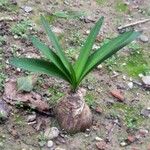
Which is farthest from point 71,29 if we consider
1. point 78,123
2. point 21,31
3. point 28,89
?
point 78,123

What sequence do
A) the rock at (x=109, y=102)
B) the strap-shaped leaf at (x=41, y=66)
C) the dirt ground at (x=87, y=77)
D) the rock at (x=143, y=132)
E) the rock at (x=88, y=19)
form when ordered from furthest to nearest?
the rock at (x=88, y=19)
the rock at (x=109, y=102)
the rock at (x=143, y=132)
the dirt ground at (x=87, y=77)
the strap-shaped leaf at (x=41, y=66)

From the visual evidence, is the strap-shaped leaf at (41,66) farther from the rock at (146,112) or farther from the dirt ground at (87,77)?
the rock at (146,112)

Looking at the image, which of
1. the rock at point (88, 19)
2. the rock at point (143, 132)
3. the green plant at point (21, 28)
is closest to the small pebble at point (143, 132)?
the rock at point (143, 132)

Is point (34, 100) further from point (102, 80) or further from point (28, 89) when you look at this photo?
point (102, 80)

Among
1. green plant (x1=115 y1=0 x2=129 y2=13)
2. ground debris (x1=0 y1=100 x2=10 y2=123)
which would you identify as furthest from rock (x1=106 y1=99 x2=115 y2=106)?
green plant (x1=115 y1=0 x2=129 y2=13)

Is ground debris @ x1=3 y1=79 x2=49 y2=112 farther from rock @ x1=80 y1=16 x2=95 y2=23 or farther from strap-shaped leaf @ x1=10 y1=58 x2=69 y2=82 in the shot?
rock @ x1=80 y1=16 x2=95 y2=23
